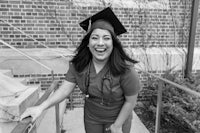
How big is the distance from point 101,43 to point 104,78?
0.96 ft

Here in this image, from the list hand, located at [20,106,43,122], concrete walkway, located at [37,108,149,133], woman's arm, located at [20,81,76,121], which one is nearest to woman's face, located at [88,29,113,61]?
woman's arm, located at [20,81,76,121]

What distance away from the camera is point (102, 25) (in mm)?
1548

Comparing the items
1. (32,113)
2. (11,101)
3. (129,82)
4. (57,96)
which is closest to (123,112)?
(129,82)

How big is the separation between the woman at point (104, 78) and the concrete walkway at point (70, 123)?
137 centimetres

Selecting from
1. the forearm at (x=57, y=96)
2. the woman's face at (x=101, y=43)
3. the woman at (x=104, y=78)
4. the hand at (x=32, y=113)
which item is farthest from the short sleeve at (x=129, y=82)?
the hand at (x=32, y=113)

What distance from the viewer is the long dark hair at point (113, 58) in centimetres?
157

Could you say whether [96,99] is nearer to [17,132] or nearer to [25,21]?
[17,132]

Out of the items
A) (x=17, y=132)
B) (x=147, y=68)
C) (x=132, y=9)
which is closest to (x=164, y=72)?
(x=147, y=68)

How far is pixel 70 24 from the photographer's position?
408 cm

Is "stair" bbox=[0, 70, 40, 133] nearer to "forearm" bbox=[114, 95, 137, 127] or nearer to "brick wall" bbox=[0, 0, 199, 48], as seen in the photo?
"forearm" bbox=[114, 95, 137, 127]

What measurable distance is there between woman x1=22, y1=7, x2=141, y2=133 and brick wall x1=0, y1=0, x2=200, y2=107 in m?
2.47

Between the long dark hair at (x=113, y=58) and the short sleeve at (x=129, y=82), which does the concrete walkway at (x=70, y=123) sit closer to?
the long dark hair at (x=113, y=58)

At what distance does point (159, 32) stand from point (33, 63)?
2.87 m

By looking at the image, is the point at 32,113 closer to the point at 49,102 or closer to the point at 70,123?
the point at 49,102
